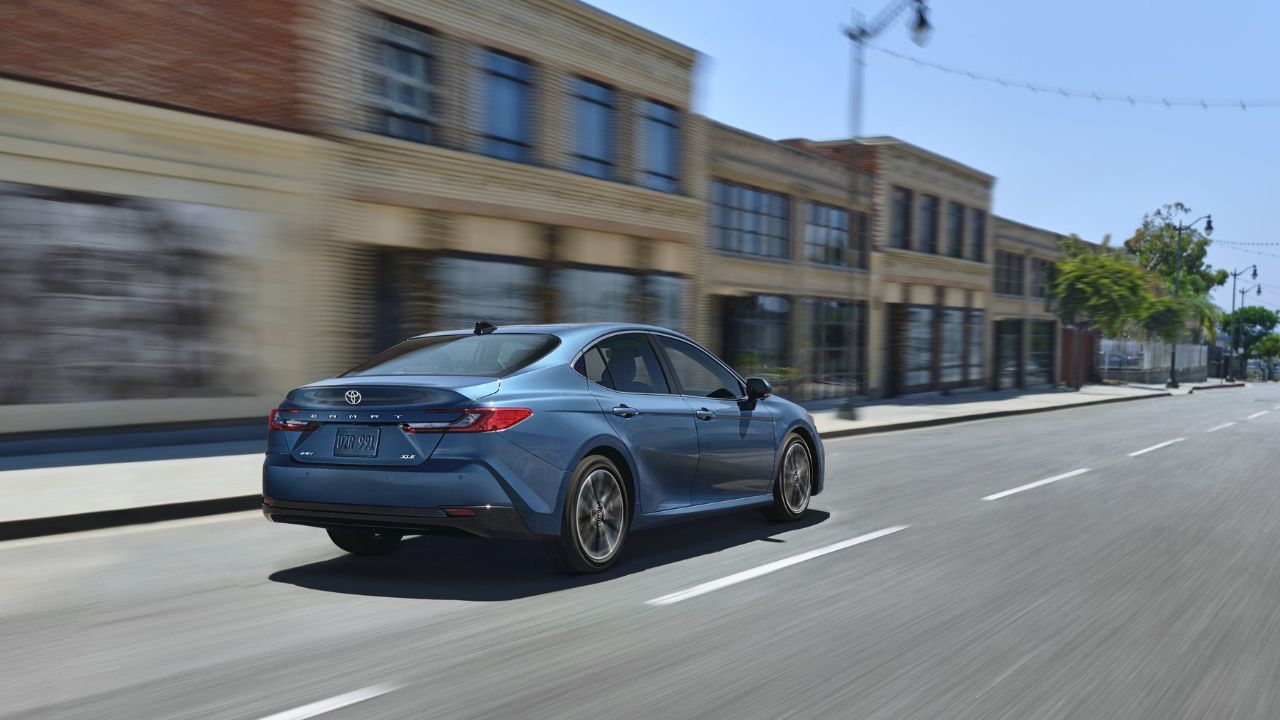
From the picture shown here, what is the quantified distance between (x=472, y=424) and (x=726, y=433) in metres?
2.43

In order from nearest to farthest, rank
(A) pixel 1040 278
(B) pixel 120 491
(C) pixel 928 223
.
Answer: (B) pixel 120 491, (C) pixel 928 223, (A) pixel 1040 278

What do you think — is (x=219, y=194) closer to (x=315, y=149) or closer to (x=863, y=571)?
(x=315, y=149)

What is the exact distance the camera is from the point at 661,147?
81.3 ft

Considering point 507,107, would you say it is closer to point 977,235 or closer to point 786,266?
point 786,266

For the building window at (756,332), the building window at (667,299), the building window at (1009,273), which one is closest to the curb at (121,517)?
the building window at (667,299)

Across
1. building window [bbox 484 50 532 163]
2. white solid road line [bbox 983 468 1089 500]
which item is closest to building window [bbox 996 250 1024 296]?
building window [bbox 484 50 532 163]

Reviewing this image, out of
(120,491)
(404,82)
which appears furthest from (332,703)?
(404,82)

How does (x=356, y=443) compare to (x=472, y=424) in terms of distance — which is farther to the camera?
(x=356, y=443)

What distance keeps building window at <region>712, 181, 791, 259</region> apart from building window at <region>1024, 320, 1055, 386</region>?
22669mm

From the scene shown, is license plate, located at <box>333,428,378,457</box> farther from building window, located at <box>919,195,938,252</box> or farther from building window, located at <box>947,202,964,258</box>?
building window, located at <box>947,202,964,258</box>

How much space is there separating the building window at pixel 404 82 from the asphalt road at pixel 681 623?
9788 millimetres

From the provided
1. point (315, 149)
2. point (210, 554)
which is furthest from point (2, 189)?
point (210, 554)

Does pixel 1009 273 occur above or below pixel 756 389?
above

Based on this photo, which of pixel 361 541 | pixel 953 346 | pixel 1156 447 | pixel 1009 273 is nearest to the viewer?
pixel 361 541
